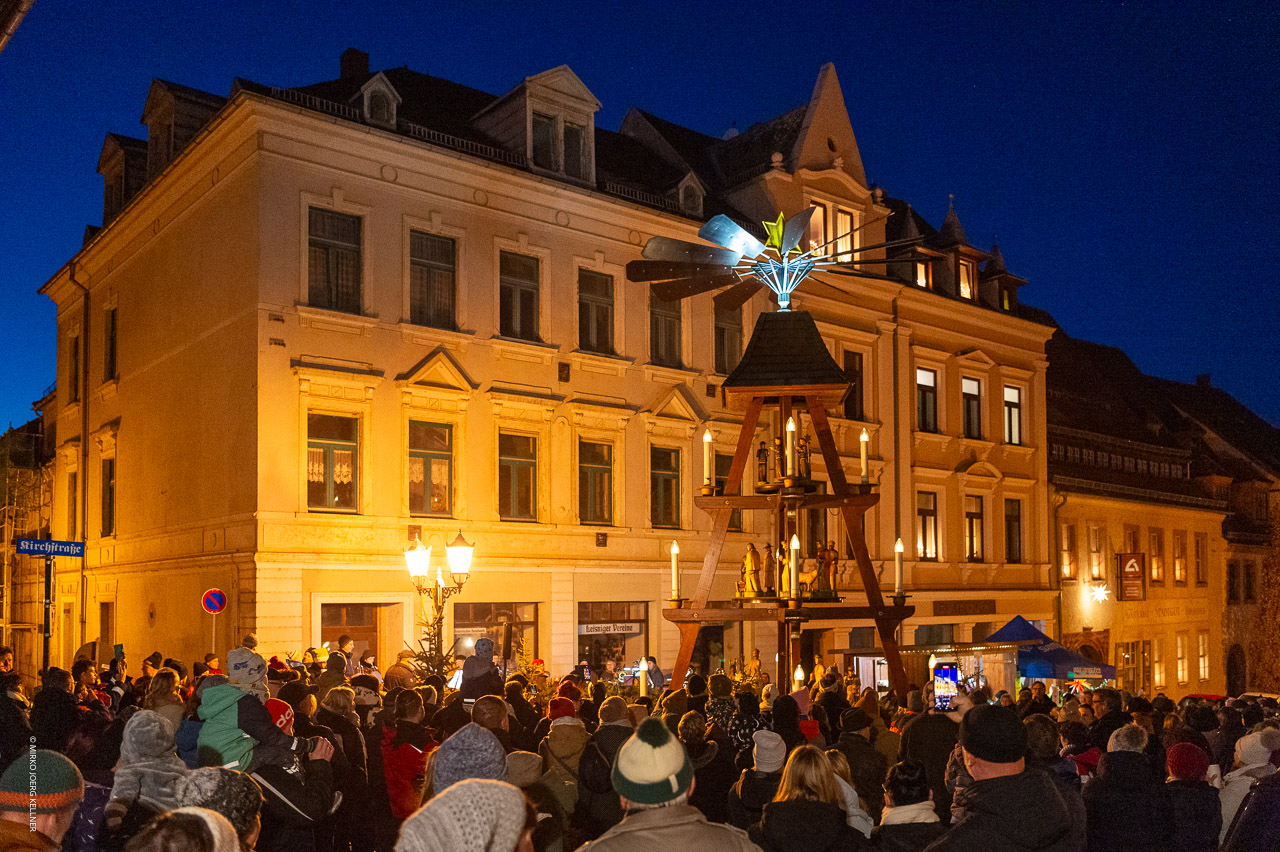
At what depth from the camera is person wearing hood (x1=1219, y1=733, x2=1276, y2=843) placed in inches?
301

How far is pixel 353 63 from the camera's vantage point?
84.5 ft

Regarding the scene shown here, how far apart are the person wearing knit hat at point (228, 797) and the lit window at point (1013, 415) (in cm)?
3081

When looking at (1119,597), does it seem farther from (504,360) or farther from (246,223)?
(246,223)

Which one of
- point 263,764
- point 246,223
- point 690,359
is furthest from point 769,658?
point 263,764

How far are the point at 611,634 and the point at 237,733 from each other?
17.9 meters

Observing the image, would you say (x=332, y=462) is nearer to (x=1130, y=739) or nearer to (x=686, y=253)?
(x=686, y=253)

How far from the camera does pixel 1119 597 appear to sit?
3619 centimetres

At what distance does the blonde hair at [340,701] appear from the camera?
27.5 feet

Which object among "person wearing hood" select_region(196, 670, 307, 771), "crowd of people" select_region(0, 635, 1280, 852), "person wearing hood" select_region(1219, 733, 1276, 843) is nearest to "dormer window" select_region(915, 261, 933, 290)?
"crowd of people" select_region(0, 635, 1280, 852)

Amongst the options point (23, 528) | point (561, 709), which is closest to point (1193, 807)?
point (561, 709)

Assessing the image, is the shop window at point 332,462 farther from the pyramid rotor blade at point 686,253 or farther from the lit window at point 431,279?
the pyramid rotor blade at point 686,253

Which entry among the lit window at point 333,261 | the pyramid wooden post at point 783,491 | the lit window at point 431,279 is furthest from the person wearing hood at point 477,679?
the lit window at point 431,279

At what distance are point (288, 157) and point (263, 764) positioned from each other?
50.6ft

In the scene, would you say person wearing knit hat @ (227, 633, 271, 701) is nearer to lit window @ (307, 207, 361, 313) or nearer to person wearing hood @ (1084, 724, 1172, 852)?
person wearing hood @ (1084, 724, 1172, 852)
